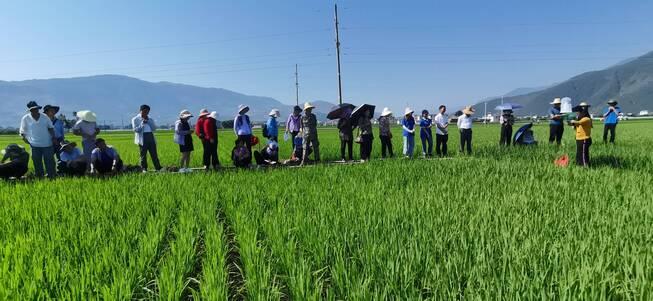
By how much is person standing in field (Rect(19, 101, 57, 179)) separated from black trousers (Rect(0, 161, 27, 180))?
1.24 ft

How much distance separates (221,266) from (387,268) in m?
1.04

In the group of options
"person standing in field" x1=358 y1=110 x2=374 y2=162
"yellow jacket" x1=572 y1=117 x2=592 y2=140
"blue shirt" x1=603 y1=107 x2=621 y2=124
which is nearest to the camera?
"yellow jacket" x1=572 y1=117 x2=592 y2=140

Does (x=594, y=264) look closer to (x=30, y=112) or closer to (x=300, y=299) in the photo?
(x=300, y=299)

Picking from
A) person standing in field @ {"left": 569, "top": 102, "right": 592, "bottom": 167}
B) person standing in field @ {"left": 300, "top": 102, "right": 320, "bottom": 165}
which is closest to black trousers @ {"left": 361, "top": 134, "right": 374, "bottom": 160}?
person standing in field @ {"left": 300, "top": 102, "right": 320, "bottom": 165}

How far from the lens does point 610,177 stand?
539cm

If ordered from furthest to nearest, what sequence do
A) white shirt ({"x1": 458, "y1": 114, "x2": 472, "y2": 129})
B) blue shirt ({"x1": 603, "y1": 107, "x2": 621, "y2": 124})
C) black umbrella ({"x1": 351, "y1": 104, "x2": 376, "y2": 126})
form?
blue shirt ({"x1": 603, "y1": 107, "x2": 621, "y2": 124}) → white shirt ({"x1": 458, "y1": 114, "x2": 472, "y2": 129}) → black umbrella ({"x1": 351, "y1": 104, "x2": 376, "y2": 126})

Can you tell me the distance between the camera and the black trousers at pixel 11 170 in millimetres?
6848

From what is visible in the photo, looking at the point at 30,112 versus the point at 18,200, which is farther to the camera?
the point at 30,112

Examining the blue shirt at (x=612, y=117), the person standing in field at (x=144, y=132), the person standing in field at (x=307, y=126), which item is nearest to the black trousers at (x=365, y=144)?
the person standing in field at (x=307, y=126)

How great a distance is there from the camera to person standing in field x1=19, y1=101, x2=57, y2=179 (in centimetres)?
673

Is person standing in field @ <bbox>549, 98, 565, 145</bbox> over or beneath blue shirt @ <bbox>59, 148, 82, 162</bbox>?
over

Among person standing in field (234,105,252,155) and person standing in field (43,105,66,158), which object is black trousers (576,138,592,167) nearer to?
person standing in field (234,105,252,155)

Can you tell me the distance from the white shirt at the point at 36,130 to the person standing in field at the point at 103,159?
3.19ft

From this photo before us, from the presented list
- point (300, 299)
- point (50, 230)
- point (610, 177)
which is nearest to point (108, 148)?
point (50, 230)
